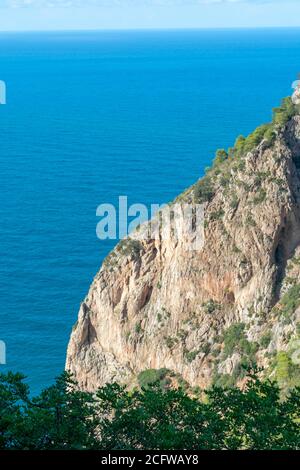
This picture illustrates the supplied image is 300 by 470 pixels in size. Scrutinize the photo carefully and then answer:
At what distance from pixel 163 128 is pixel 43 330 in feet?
320

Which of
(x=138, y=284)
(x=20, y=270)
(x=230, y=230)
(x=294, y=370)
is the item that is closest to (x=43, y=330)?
(x=20, y=270)

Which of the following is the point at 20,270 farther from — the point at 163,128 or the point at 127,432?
the point at 163,128

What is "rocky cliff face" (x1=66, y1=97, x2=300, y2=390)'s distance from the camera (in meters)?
56.1

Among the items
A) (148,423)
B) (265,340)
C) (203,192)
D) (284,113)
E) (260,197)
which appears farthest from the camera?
(284,113)

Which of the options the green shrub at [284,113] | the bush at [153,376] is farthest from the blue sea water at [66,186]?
the green shrub at [284,113]

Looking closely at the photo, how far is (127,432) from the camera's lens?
3309 cm

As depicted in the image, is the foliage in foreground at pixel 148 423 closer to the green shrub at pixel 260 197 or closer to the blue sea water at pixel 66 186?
the green shrub at pixel 260 197

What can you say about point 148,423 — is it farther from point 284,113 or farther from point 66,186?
point 66,186

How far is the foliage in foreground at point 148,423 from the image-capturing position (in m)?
31.4

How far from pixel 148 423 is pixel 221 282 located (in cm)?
2553

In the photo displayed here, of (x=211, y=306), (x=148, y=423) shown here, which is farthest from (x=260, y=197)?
(x=148, y=423)

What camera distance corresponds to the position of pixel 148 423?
33.6 meters

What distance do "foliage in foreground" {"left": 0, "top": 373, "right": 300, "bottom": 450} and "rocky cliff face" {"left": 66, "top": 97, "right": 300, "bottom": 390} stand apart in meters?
18.5

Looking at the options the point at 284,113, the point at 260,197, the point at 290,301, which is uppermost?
the point at 284,113
